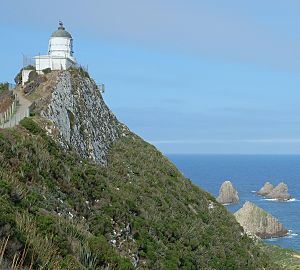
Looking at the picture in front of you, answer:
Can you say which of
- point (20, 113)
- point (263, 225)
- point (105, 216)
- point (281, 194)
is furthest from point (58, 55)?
point (281, 194)

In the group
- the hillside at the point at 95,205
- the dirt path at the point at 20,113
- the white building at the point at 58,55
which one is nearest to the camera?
the hillside at the point at 95,205

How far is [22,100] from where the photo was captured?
132 ft

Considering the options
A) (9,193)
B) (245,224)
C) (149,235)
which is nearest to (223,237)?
(149,235)

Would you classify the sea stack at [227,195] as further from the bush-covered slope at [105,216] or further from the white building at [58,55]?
the bush-covered slope at [105,216]

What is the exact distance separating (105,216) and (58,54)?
3130 centimetres

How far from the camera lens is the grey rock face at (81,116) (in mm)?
34197

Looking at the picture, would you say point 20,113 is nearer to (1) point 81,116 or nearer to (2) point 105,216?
(1) point 81,116

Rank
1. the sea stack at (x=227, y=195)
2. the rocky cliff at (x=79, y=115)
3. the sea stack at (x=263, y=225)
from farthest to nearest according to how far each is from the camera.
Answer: the sea stack at (x=227, y=195) < the sea stack at (x=263, y=225) < the rocky cliff at (x=79, y=115)

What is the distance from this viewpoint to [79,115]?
39.8m

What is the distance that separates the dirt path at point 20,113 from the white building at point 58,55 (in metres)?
7.86

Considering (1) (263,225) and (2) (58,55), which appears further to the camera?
(1) (263,225)

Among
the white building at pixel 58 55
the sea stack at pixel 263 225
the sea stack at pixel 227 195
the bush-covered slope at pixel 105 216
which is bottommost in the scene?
the sea stack at pixel 263 225

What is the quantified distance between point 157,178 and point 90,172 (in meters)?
12.6

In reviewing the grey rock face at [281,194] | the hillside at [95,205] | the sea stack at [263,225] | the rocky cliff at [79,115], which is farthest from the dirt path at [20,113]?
the grey rock face at [281,194]
